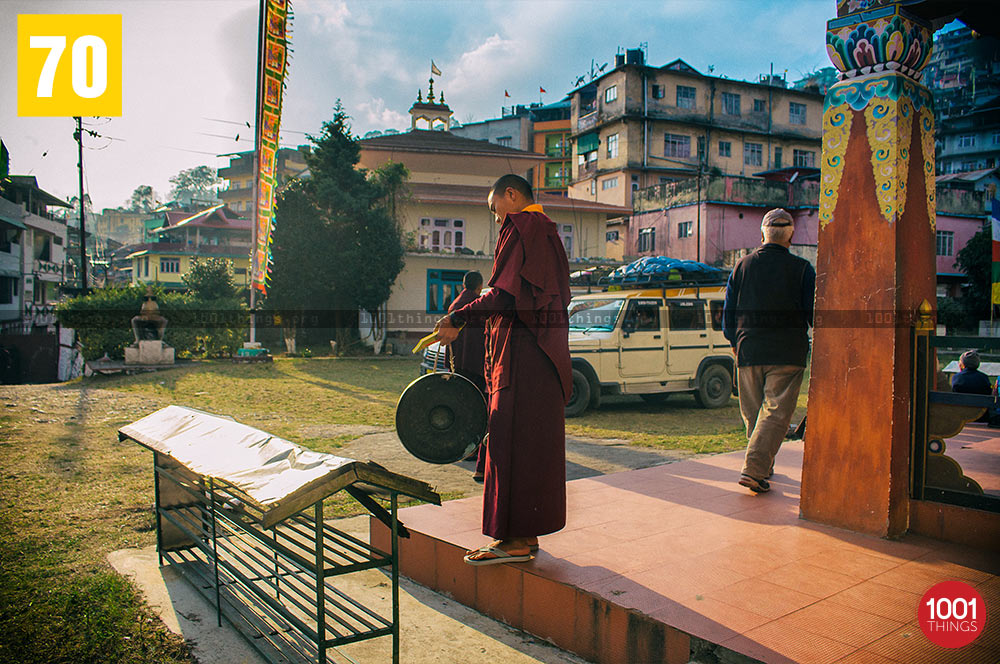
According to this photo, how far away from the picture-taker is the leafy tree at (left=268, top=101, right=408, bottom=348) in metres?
22.7

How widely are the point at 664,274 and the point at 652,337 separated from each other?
109 cm

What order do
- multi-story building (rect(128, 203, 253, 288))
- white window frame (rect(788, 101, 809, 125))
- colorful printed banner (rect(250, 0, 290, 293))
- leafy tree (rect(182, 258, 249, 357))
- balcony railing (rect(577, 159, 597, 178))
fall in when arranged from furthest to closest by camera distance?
multi-story building (rect(128, 203, 253, 288)), white window frame (rect(788, 101, 809, 125)), balcony railing (rect(577, 159, 597, 178)), leafy tree (rect(182, 258, 249, 357)), colorful printed banner (rect(250, 0, 290, 293))

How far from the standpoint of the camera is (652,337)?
10.9m

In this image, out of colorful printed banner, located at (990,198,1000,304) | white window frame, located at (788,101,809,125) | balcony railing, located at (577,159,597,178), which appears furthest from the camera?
white window frame, located at (788,101,809,125)

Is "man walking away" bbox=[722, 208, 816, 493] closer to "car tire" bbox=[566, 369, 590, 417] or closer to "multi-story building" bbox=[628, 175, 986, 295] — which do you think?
"car tire" bbox=[566, 369, 590, 417]

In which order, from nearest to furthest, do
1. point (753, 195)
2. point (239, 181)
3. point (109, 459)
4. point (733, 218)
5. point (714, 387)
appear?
point (109, 459) < point (714, 387) < point (733, 218) < point (753, 195) < point (239, 181)

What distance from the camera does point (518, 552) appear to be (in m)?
3.26

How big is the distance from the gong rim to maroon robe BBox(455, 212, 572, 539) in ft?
1.41

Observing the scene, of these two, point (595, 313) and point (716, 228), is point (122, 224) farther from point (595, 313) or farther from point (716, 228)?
point (595, 313)

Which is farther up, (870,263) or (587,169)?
(587,169)

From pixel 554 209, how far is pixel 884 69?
26.5m

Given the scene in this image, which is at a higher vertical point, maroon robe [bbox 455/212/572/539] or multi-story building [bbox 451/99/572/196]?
multi-story building [bbox 451/99/572/196]

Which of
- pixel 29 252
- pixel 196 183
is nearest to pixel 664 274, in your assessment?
pixel 29 252

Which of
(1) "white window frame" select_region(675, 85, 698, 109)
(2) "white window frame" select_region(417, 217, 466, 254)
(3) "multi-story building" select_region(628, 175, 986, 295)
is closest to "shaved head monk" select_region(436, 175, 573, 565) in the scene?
(2) "white window frame" select_region(417, 217, 466, 254)
